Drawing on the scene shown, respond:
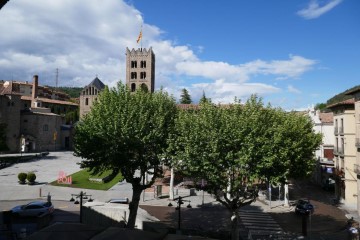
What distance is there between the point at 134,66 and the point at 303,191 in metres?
56.2

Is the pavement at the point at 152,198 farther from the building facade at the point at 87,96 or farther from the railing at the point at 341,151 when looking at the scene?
the building facade at the point at 87,96

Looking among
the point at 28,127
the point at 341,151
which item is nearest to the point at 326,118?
the point at 341,151

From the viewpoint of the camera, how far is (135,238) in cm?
1281

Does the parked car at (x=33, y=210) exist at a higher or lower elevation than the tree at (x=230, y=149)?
lower

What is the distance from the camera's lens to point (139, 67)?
87.1m

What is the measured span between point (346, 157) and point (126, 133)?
28.9 metres

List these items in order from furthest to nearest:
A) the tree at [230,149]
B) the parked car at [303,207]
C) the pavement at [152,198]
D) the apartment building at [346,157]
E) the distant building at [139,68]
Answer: the distant building at [139,68] → the apartment building at [346,157] → the pavement at [152,198] → the parked car at [303,207] → the tree at [230,149]

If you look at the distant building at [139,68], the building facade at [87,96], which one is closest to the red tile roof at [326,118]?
the distant building at [139,68]

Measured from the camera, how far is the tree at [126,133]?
23.4 meters

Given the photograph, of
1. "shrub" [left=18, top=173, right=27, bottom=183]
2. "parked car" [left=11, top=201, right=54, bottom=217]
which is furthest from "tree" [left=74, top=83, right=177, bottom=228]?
"shrub" [left=18, top=173, right=27, bottom=183]

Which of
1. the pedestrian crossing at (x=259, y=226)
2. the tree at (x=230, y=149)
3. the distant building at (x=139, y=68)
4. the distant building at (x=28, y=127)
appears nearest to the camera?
the tree at (x=230, y=149)

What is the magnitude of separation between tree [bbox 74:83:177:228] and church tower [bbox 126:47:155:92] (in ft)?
202

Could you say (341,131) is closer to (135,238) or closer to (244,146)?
(244,146)

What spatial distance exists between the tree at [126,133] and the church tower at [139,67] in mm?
61461
